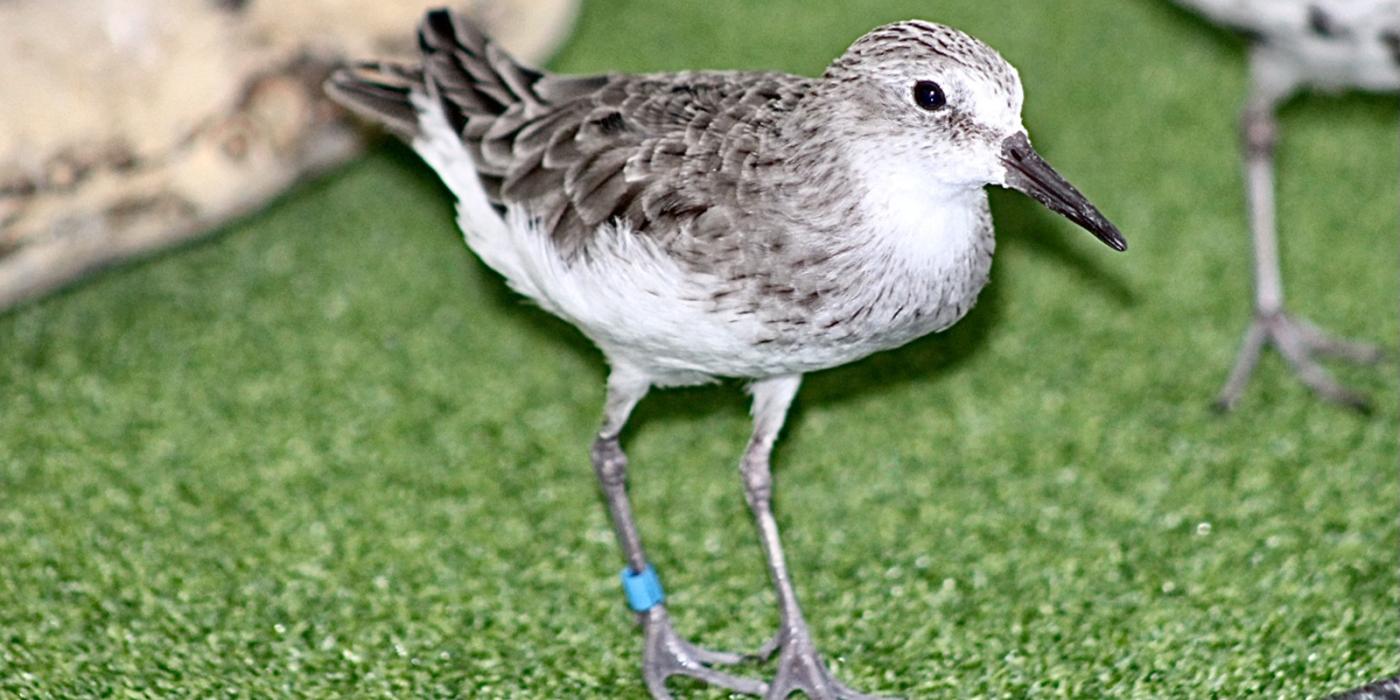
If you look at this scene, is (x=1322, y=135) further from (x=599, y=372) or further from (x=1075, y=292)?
(x=599, y=372)

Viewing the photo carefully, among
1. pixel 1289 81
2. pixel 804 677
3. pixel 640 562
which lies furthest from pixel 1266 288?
pixel 640 562

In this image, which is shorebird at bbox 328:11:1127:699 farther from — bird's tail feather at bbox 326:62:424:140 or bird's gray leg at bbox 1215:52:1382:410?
bird's gray leg at bbox 1215:52:1382:410

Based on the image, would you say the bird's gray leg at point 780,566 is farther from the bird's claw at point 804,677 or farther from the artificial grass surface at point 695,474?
the artificial grass surface at point 695,474

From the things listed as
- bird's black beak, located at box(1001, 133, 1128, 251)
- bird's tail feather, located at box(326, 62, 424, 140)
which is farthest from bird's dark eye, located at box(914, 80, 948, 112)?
bird's tail feather, located at box(326, 62, 424, 140)

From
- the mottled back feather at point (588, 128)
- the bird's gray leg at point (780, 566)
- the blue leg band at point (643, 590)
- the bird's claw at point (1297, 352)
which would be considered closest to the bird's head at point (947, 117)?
the mottled back feather at point (588, 128)

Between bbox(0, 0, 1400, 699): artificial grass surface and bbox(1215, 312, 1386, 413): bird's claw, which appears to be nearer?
bbox(0, 0, 1400, 699): artificial grass surface

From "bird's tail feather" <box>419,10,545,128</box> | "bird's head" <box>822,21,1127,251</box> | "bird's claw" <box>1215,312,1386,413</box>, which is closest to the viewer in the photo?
"bird's head" <box>822,21,1127,251</box>

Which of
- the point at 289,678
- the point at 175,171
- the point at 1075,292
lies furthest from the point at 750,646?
the point at 175,171
